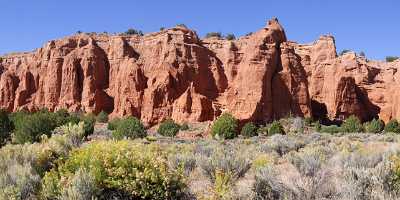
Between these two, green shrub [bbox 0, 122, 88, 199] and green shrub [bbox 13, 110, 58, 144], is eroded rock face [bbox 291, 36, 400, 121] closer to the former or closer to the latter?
green shrub [bbox 13, 110, 58, 144]

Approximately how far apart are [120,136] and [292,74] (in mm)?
30924

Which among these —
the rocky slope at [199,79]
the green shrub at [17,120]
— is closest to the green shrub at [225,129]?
the rocky slope at [199,79]

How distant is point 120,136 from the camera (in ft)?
128

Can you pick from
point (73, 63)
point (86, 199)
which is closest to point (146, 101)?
point (73, 63)

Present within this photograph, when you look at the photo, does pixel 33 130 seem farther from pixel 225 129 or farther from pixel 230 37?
pixel 230 37

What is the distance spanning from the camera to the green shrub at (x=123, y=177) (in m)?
8.40

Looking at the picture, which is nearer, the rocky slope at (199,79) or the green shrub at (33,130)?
the green shrub at (33,130)

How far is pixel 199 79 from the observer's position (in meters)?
65.2

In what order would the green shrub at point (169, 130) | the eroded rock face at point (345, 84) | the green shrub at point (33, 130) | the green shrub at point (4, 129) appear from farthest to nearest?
the eroded rock face at point (345, 84)
the green shrub at point (169, 130)
the green shrub at point (4, 129)
the green shrub at point (33, 130)

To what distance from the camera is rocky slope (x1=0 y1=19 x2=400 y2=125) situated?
61.6 m

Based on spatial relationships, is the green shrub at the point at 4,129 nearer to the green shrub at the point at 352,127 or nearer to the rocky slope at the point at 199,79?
the rocky slope at the point at 199,79

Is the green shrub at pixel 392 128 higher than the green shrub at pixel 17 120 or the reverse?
the reverse

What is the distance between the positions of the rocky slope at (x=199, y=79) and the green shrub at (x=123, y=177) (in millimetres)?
48159

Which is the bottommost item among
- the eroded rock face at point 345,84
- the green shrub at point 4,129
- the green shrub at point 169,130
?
the green shrub at point 169,130
